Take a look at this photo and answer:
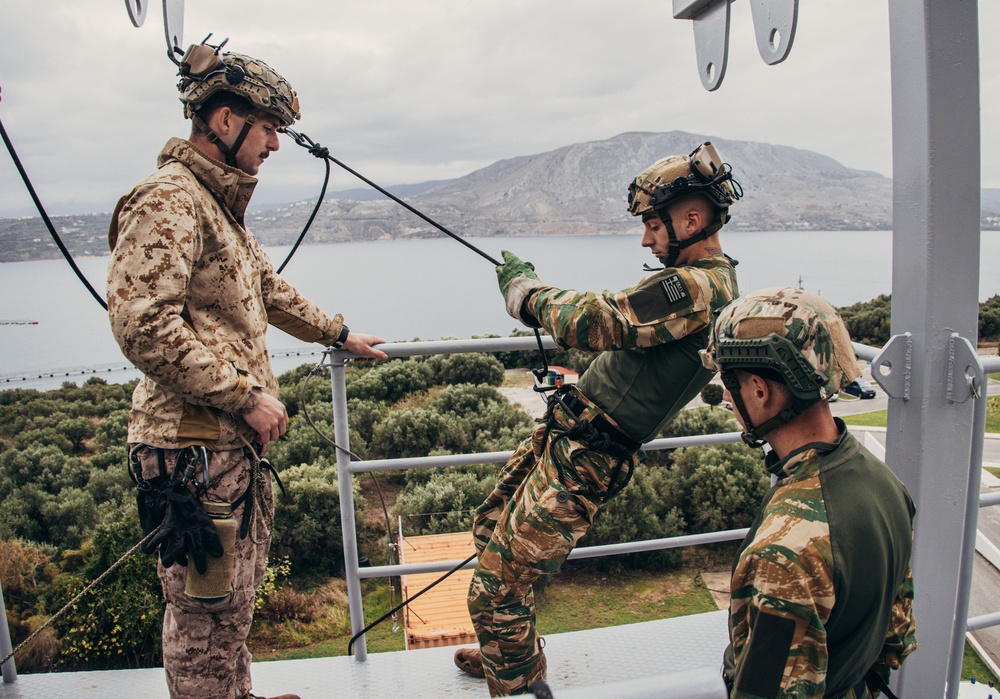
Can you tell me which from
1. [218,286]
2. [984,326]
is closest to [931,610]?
[218,286]

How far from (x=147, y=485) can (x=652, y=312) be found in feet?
5.22

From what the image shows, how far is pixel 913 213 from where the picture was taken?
1.93 meters

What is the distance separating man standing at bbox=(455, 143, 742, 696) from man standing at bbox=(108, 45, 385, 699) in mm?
824

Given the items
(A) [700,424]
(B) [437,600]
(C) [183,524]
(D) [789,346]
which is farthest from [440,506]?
(D) [789,346]

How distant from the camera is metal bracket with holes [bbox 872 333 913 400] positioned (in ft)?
6.54

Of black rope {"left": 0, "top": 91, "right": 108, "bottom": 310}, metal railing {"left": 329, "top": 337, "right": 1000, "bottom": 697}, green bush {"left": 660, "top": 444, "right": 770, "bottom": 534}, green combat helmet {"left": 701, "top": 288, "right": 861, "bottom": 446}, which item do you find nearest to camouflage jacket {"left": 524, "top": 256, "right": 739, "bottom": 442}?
metal railing {"left": 329, "top": 337, "right": 1000, "bottom": 697}

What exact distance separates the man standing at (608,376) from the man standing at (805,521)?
64cm

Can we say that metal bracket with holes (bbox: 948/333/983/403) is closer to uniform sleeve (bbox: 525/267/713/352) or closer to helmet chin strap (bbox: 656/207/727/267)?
uniform sleeve (bbox: 525/267/713/352)

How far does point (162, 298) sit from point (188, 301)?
182 mm

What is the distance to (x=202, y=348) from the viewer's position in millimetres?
1978

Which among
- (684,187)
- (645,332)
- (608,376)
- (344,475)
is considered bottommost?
(344,475)

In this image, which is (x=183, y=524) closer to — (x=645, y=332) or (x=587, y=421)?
(x=587, y=421)

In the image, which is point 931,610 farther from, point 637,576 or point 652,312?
point 637,576

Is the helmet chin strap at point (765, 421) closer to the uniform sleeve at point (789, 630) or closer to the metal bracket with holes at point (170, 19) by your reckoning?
the uniform sleeve at point (789, 630)
